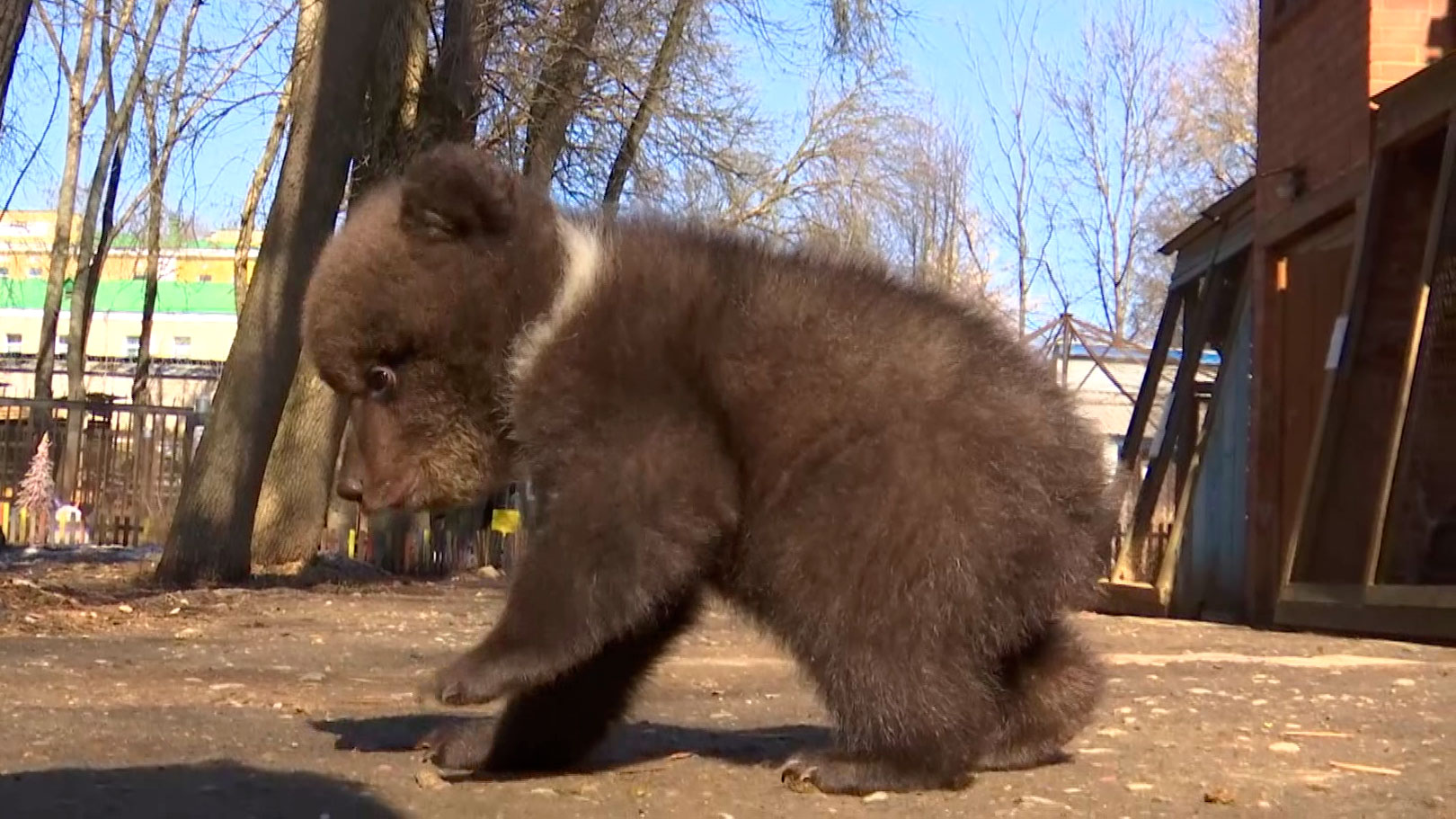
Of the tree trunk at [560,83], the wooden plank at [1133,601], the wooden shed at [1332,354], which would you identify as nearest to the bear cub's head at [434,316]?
the wooden shed at [1332,354]

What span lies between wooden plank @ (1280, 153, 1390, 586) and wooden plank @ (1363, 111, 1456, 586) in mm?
667

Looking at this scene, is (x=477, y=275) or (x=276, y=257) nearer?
(x=477, y=275)

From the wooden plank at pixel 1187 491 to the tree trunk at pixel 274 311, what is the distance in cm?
784

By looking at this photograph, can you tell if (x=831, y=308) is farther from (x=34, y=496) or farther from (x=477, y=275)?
(x=34, y=496)

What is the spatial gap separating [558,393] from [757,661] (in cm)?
445

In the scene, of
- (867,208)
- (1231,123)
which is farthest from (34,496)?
(1231,123)

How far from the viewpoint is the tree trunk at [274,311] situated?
1218 cm

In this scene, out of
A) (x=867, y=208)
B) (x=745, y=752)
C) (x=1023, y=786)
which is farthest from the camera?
(x=867, y=208)

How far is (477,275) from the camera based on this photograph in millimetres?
4324

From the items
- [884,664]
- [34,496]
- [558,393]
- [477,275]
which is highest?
[477,275]

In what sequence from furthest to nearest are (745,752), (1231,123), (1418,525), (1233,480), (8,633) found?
(1231,123) < (1233,480) < (1418,525) < (8,633) < (745,752)

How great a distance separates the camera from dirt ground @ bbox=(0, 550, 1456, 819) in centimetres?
382

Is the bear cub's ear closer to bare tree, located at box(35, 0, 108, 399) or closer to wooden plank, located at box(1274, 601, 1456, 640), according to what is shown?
wooden plank, located at box(1274, 601, 1456, 640)

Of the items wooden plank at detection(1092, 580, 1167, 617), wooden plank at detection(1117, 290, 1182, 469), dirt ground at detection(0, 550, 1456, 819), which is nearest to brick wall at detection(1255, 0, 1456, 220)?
wooden plank at detection(1117, 290, 1182, 469)
